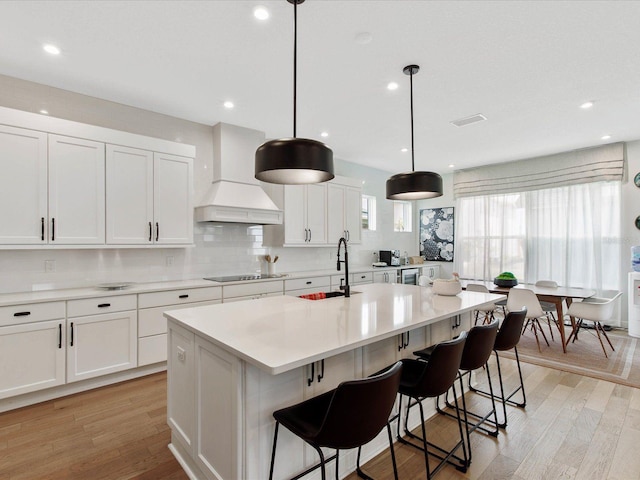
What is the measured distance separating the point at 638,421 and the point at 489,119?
129 inches

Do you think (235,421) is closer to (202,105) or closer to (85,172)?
(85,172)

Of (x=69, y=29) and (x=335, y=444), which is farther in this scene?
(x=69, y=29)

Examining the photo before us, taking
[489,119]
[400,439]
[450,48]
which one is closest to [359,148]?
[489,119]

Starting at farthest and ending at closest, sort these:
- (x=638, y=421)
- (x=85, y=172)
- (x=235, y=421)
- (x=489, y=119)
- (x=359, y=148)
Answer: (x=359, y=148), (x=489, y=119), (x=85, y=172), (x=638, y=421), (x=235, y=421)

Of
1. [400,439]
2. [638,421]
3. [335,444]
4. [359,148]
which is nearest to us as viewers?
[335,444]

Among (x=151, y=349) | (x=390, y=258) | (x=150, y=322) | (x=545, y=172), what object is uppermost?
(x=545, y=172)

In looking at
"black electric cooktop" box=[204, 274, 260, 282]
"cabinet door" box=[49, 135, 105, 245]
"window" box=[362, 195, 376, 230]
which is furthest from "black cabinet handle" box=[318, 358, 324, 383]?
"window" box=[362, 195, 376, 230]

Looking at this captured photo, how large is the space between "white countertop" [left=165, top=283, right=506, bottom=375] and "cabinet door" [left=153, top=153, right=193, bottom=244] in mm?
1790

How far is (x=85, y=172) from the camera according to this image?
316 centimetres

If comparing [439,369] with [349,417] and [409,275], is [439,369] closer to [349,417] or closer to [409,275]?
[349,417]

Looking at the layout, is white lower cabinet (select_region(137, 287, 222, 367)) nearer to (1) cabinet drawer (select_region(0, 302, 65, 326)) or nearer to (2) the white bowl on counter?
A: (1) cabinet drawer (select_region(0, 302, 65, 326))

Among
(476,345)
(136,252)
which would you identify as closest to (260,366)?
(476,345)

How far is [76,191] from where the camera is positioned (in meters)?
3.12

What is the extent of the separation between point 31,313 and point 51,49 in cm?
213
